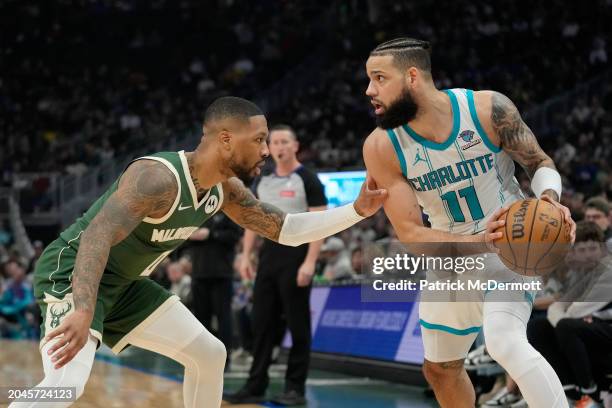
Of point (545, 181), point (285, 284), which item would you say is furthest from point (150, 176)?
point (285, 284)

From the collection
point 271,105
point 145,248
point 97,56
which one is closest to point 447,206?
point 145,248

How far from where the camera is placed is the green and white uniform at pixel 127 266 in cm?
427

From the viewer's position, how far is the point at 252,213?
16.2ft

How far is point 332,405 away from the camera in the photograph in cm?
741

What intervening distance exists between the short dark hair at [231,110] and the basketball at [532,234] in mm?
1361

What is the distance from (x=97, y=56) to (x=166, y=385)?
67.7 ft

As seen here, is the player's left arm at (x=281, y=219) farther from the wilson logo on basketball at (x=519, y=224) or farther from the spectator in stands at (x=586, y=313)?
the spectator in stands at (x=586, y=313)

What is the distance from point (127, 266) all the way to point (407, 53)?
1.77 meters

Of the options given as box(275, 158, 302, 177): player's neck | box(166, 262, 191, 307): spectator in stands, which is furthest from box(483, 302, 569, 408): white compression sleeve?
box(166, 262, 191, 307): spectator in stands

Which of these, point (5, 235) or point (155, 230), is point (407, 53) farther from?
point (5, 235)

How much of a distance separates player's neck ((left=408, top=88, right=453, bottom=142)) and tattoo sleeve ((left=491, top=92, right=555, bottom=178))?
23 cm

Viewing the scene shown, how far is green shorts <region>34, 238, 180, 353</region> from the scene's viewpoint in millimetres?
4207

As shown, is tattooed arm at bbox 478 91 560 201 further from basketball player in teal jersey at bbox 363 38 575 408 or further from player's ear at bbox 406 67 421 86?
player's ear at bbox 406 67 421 86

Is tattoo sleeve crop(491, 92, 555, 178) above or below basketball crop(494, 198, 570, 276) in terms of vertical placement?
above
